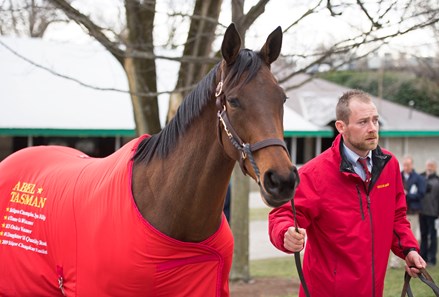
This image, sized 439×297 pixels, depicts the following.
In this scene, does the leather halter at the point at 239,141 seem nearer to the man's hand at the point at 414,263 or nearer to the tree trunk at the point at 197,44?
the man's hand at the point at 414,263

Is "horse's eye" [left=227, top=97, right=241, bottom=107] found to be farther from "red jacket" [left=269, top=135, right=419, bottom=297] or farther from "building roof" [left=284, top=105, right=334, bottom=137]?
"building roof" [left=284, top=105, right=334, bottom=137]

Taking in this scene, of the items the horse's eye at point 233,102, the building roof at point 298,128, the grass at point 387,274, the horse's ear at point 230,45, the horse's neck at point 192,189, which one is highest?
the horse's ear at point 230,45

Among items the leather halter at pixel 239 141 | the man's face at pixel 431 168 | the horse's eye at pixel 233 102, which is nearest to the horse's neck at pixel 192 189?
the leather halter at pixel 239 141

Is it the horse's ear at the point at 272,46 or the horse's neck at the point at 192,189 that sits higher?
the horse's ear at the point at 272,46

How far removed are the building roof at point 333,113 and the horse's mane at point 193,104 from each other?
781 inches

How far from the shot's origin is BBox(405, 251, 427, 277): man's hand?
11.2ft

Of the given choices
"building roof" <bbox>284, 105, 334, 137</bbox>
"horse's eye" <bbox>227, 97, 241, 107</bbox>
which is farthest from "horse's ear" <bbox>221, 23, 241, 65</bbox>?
"building roof" <bbox>284, 105, 334, 137</bbox>

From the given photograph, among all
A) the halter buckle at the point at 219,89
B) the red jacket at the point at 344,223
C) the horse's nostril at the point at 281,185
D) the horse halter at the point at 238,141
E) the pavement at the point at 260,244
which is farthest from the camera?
the pavement at the point at 260,244

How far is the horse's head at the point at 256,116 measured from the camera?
2.65 m

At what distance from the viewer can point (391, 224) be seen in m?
3.53

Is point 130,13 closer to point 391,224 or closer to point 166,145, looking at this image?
point 166,145

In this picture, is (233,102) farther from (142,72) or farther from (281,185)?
(142,72)

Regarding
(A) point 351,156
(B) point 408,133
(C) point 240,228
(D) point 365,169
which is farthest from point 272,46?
(B) point 408,133

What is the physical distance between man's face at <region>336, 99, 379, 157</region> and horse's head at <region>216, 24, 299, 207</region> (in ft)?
2.15
